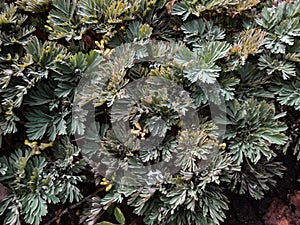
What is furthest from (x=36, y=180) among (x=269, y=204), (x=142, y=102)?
(x=269, y=204)

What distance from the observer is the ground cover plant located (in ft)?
5.01

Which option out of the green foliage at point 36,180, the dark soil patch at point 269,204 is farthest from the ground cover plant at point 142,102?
the dark soil patch at point 269,204

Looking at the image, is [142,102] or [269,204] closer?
[142,102]

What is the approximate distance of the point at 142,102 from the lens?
1531mm

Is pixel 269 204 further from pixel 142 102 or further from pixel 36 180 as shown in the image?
pixel 36 180

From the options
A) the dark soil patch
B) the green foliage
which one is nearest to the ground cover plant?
the green foliage

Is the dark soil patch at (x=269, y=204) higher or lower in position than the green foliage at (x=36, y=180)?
lower

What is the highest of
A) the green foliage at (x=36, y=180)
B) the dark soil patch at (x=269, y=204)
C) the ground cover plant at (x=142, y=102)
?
the ground cover plant at (x=142, y=102)

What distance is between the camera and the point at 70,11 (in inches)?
62.6

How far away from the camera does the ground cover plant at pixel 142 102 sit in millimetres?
1527

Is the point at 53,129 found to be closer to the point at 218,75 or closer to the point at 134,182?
the point at 134,182

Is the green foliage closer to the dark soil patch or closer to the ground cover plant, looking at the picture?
the ground cover plant

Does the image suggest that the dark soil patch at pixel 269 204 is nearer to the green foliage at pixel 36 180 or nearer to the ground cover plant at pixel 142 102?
the ground cover plant at pixel 142 102

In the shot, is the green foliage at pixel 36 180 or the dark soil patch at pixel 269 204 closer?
the green foliage at pixel 36 180
